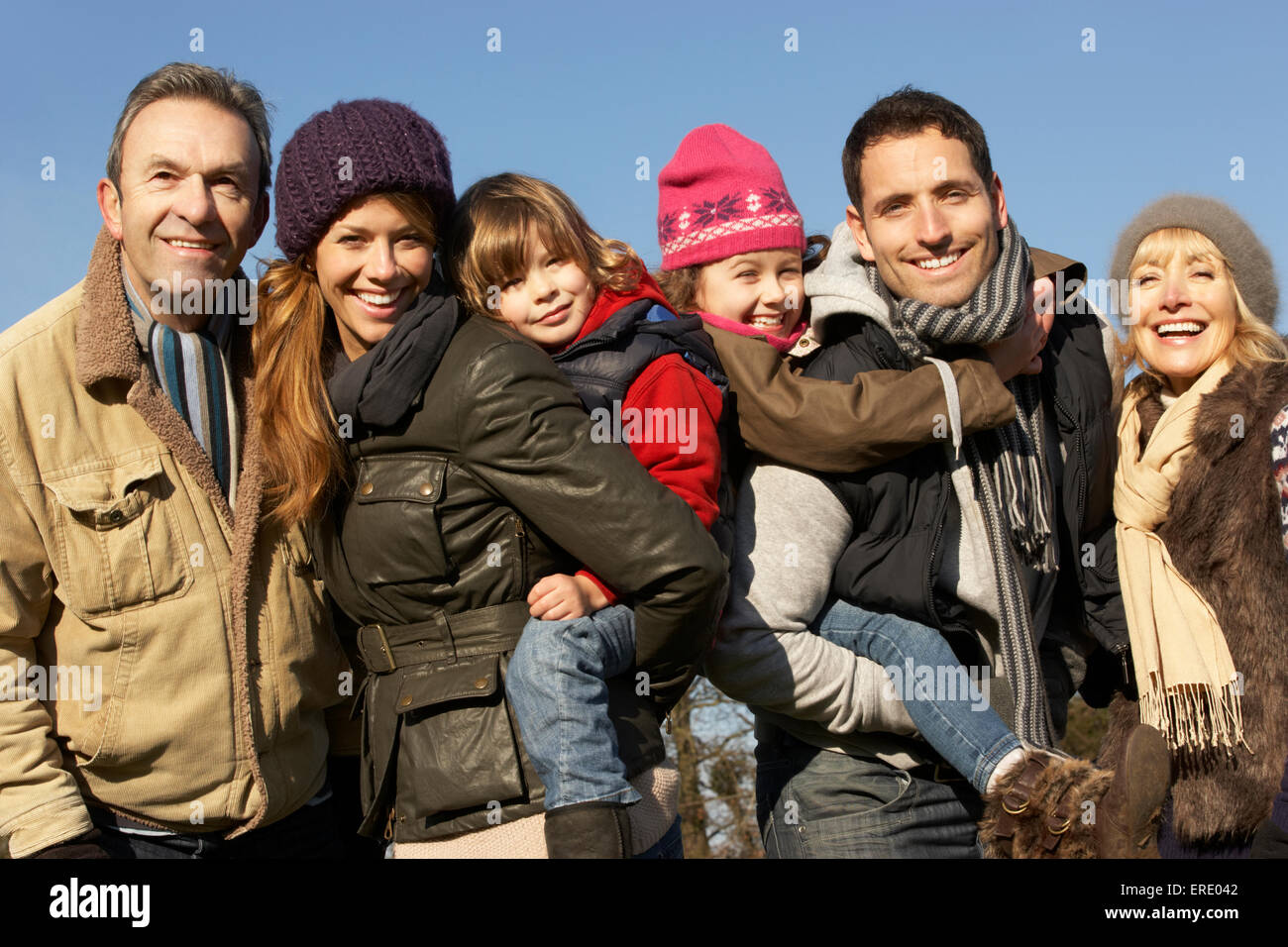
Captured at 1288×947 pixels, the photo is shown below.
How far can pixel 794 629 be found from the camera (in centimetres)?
277

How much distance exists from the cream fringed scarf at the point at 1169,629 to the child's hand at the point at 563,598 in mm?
1462

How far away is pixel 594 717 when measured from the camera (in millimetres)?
2367

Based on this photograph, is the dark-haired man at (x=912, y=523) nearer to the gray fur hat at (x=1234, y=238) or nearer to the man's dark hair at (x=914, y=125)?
the man's dark hair at (x=914, y=125)

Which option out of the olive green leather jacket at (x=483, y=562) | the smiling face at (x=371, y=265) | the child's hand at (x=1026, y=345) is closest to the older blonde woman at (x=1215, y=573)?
the child's hand at (x=1026, y=345)

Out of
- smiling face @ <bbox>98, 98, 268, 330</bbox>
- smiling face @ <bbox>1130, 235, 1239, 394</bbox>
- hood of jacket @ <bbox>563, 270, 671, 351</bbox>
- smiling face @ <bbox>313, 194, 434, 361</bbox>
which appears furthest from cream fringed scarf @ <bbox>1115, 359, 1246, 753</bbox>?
smiling face @ <bbox>98, 98, 268, 330</bbox>

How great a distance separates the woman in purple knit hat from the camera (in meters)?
2.37

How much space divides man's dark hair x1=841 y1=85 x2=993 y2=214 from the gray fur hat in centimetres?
69

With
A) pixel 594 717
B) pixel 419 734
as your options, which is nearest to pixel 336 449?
pixel 419 734

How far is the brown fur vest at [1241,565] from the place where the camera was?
9.88ft

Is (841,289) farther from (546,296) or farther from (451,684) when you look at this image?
(451,684)

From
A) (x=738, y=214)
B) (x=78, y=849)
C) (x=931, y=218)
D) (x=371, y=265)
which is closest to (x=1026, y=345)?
(x=931, y=218)
